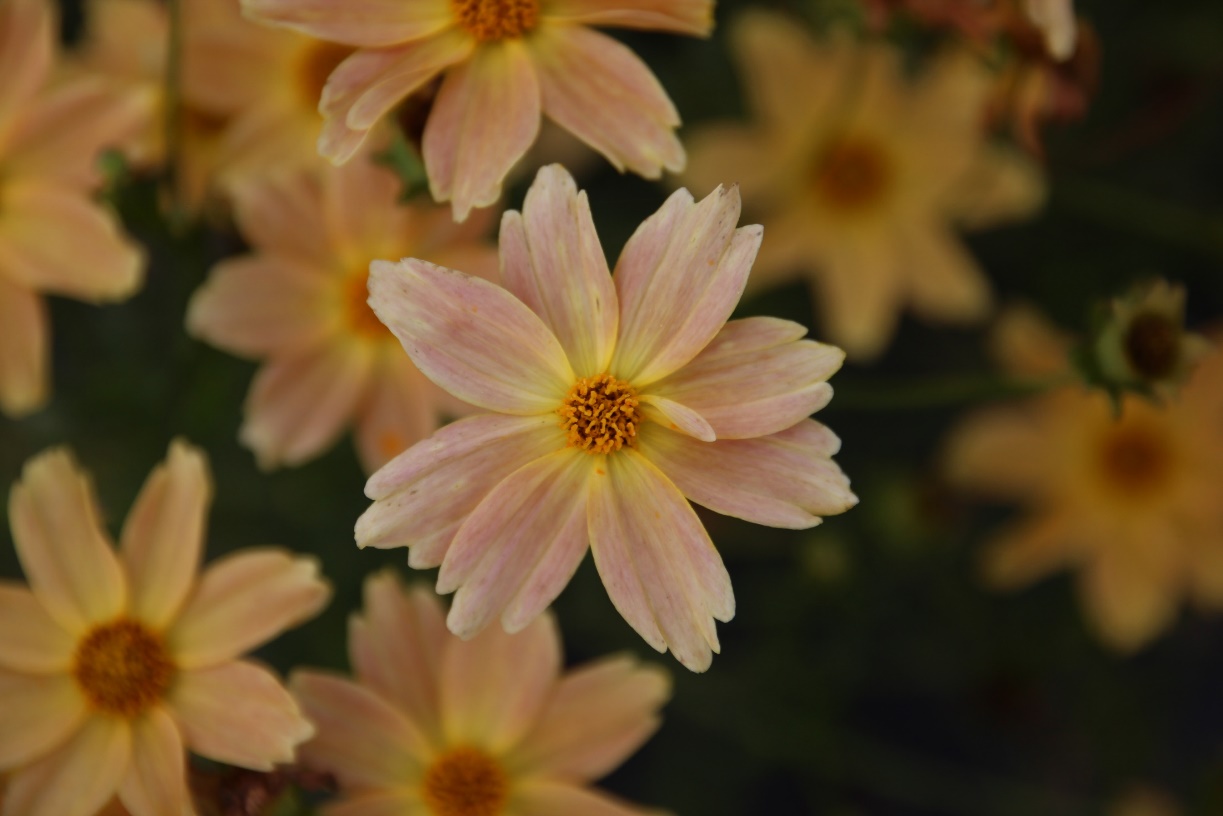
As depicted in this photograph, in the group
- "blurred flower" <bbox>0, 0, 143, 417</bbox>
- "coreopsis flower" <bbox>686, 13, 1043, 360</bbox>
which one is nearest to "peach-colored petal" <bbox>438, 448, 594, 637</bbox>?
"blurred flower" <bbox>0, 0, 143, 417</bbox>

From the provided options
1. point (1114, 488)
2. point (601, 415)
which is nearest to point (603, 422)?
point (601, 415)

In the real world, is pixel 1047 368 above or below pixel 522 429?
above

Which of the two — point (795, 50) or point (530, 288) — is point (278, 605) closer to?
point (530, 288)

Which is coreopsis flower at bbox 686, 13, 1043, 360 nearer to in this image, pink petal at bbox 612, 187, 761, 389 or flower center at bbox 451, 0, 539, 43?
flower center at bbox 451, 0, 539, 43

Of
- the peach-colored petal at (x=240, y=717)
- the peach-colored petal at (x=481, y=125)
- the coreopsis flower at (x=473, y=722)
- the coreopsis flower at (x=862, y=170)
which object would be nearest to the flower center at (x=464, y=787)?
the coreopsis flower at (x=473, y=722)

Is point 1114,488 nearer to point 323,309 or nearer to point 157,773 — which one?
point 323,309

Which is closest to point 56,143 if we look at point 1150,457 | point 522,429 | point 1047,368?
point 522,429
